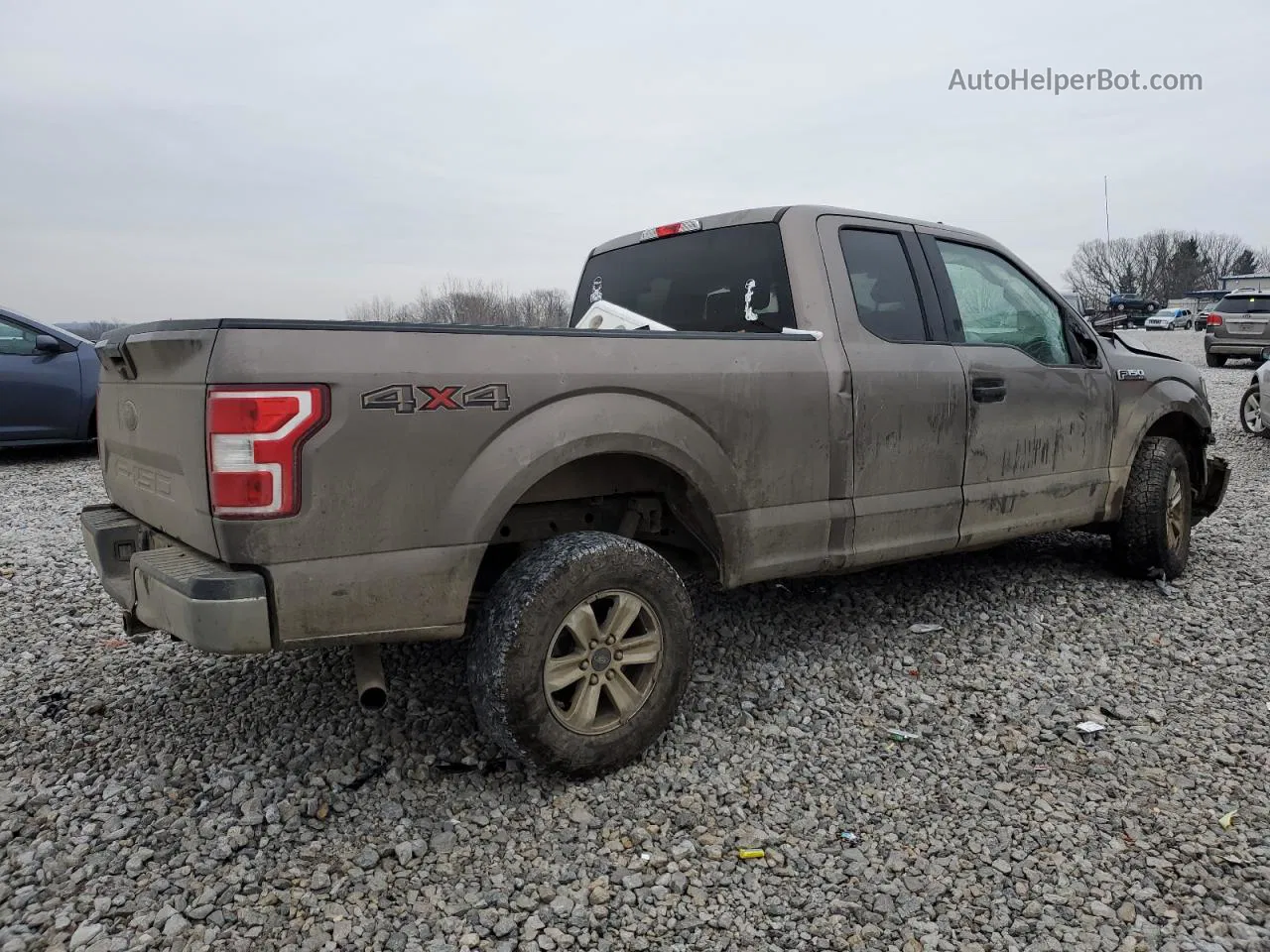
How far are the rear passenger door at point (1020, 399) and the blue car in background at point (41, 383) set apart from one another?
28.0 ft

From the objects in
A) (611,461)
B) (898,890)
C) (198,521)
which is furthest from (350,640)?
(898,890)

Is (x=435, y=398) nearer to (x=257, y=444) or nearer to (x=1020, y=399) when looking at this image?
(x=257, y=444)

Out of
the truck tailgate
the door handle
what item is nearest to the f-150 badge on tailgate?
the truck tailgate

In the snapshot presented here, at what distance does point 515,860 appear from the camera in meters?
2.60

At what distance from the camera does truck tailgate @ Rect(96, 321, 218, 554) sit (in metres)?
2.48

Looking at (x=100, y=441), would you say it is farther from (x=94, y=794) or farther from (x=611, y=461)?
(x=611, y=461)

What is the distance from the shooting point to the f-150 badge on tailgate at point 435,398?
2.52 metres

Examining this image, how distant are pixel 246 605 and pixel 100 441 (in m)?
1.62

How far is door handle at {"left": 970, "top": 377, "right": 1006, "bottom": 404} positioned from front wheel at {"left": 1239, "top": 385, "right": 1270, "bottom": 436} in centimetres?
853

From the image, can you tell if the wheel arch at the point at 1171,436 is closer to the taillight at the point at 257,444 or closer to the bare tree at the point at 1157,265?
the taillight at the point at 257,444

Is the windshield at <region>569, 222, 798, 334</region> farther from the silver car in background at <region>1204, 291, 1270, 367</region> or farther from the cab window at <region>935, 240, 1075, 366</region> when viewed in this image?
the silver car in background at <region>1204, 291, 1270, 367</region>

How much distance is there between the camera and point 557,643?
9.59 feet

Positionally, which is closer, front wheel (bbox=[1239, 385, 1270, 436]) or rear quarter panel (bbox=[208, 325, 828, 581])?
rear quarter panel (bbox=[208, 325, 828, 581])

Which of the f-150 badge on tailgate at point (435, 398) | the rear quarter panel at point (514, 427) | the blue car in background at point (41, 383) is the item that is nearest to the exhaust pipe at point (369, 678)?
the rear quarter panel at point (514, 427)
